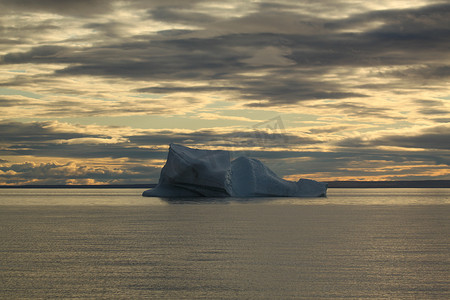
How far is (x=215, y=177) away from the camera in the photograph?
191 ft

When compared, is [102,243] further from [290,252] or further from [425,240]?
[425,240]

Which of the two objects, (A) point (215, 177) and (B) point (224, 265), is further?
(A) point (215, 177)

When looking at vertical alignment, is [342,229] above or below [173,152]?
below

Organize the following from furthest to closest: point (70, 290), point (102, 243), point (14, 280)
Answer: point (102, 243) < point (14, 280) < point (70, 290)

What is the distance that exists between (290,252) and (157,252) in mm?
4485

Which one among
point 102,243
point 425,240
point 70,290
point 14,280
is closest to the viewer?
point 70,290

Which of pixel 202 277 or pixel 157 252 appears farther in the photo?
pixel 157 252

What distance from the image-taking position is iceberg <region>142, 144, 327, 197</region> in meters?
57.2

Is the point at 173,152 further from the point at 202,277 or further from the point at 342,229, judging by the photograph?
the point at 202,277

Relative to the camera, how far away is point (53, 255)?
17.4 m

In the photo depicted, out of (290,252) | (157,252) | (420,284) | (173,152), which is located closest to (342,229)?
(290,252)

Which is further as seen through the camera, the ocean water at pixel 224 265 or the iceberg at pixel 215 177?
the iceberg at pixel 215 177

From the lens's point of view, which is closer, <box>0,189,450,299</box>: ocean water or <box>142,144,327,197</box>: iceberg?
<box>0,189,450,299</box>: ocean water

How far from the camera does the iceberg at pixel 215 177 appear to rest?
57.2 metres
